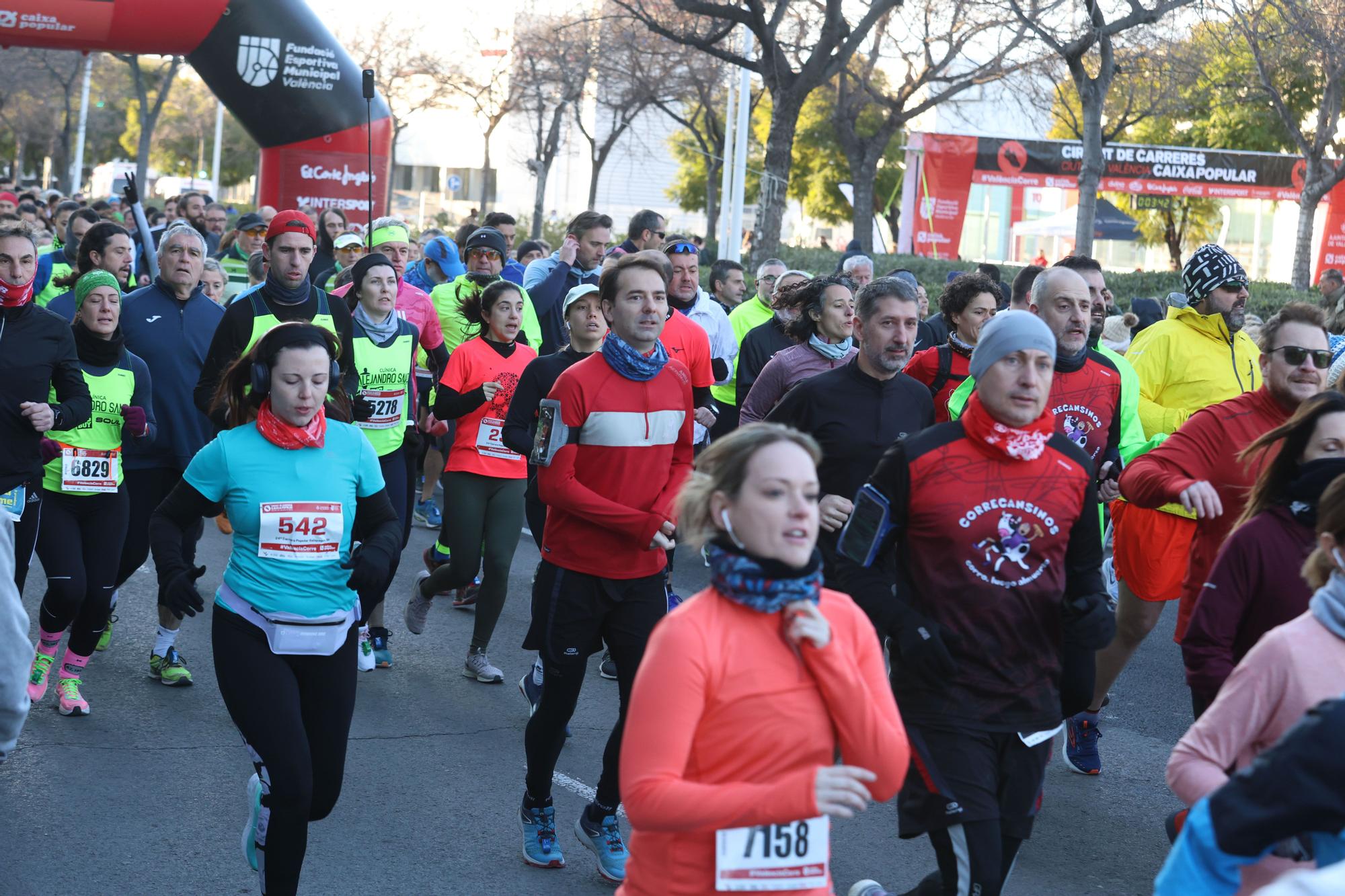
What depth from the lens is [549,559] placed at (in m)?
5.23

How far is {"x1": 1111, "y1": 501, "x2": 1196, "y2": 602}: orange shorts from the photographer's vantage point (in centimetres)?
608

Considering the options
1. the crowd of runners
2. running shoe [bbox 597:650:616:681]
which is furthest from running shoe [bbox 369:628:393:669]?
running shoe [bbox 597:650:616:681]

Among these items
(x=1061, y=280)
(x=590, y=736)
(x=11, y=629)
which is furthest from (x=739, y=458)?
(x=590, y=736)

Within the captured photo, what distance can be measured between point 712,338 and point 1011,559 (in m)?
6.26

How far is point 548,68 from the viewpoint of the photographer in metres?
43.1

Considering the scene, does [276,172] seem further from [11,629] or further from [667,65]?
[667,65]

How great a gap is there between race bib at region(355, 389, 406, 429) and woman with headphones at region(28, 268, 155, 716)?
100 cm

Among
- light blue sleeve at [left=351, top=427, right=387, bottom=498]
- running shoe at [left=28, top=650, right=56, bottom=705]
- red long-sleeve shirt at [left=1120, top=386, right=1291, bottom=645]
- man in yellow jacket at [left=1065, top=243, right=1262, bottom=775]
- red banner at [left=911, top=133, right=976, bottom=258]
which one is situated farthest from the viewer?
red banner at [left=911, top=133, right=976, bottom=258]

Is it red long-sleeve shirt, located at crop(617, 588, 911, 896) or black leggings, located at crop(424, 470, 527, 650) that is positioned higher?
red long-sleeve shirt, located at crop(617, 588, 911, 896)

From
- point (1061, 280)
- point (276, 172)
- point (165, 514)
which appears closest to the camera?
point (165, 514)

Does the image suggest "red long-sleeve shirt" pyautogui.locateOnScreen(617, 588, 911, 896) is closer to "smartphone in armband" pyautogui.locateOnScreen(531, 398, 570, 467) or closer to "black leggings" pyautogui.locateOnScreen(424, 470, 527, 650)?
"smartphone in armband" pyautogui.locateOnScreen(531, 398, 570, 467)

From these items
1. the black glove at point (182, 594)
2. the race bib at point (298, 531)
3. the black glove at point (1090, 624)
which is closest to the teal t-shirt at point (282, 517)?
the race bib at point (298, 531)

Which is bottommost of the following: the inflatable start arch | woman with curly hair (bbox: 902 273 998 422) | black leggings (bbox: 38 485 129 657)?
black leggings (bbox: 38 485 129 657)

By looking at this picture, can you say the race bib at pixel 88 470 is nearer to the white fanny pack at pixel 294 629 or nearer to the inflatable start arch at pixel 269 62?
the white fanny pack at pixel 294 629
